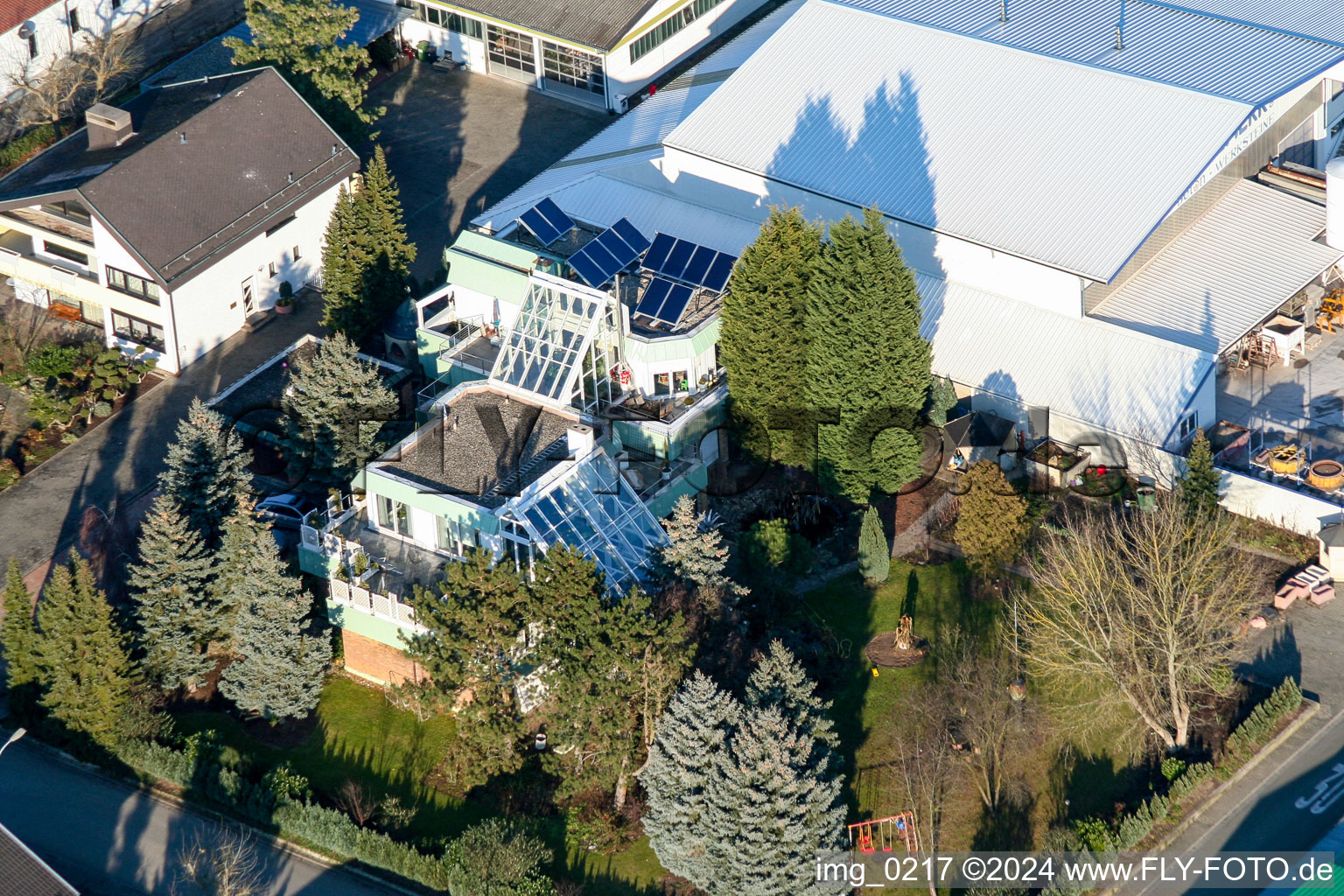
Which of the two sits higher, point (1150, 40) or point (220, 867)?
point (1150, 40)

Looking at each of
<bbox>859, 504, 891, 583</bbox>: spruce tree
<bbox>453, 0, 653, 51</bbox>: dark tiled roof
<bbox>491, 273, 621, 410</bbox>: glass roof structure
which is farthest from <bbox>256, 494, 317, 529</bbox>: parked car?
<bbox>453, 0, 653, 51</bbox>: dark tiled roof

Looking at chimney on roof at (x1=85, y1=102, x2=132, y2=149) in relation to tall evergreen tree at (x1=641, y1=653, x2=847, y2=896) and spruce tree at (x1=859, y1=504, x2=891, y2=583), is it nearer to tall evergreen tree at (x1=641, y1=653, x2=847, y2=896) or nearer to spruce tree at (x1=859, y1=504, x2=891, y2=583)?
spruce tree at (x1=859, y1=504, x2=891, y2=583)

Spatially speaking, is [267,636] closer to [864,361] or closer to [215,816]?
[215,816]

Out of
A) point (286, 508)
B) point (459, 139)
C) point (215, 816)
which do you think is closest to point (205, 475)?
point (286, 508)

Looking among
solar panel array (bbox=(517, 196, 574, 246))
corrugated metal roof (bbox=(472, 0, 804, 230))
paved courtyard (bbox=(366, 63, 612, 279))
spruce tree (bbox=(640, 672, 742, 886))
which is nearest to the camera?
spruce tree (bbox=(640, 672, 742, 886))

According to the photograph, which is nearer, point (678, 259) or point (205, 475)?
point (205, 475)

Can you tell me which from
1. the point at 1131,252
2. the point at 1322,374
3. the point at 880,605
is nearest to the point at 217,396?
the point at 880,605

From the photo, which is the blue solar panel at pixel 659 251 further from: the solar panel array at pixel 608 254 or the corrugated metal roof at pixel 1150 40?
the corrugated metal roof at pixel 1150 40
